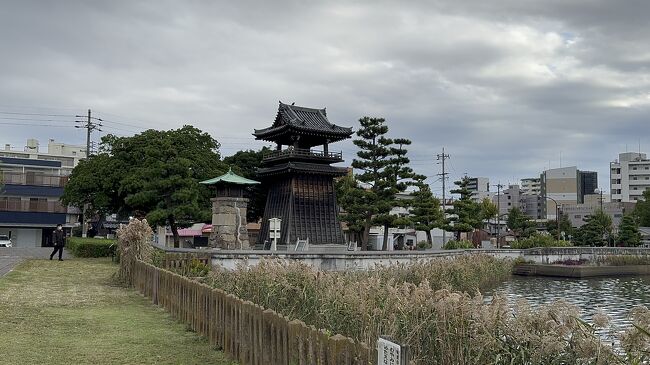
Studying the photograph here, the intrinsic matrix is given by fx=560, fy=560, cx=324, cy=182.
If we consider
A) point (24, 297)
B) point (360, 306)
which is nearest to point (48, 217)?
point (24, 297)

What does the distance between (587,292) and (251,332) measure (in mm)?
26587

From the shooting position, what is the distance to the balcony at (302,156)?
120ft

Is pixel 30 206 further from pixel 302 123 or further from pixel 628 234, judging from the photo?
pixel 628 234

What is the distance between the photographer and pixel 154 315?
11977 millimetres

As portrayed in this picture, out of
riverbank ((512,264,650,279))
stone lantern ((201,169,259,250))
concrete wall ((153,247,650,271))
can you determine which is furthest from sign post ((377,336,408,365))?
riverbank ((512,264,650,279))

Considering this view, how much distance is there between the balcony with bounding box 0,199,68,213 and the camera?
54844 millimetres

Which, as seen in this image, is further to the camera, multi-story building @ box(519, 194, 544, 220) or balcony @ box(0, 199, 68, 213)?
multi-story building @ box(519, 194, 544, 220)

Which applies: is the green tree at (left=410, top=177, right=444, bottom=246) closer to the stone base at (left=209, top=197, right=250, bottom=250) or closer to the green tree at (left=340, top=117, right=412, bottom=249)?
the green tree at (left=340, top=117, right=412, bottom=249)

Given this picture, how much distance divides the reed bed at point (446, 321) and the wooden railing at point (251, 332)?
1174 mm

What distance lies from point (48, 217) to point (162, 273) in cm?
5028

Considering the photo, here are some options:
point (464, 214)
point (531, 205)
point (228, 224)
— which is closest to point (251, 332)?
point (228, 224)

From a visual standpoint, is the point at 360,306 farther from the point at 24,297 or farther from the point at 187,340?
the point at 24,297

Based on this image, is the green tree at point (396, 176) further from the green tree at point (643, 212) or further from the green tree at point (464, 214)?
the green tree at point (643, 212)

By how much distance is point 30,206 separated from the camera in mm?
56062
